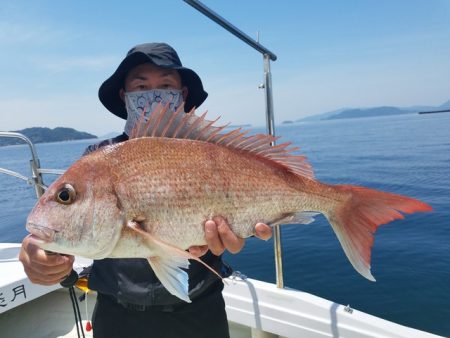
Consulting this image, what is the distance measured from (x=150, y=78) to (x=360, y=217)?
1877 mm

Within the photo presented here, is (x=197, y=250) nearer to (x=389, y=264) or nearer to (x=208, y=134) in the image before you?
(x=208, y=134)

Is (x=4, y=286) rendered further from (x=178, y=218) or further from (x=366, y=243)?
(x=366, y=243)

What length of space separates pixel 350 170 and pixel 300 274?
42.9 ft

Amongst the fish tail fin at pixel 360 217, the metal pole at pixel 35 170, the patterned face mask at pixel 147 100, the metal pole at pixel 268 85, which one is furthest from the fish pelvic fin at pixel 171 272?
the metal pole at pixel 35 170

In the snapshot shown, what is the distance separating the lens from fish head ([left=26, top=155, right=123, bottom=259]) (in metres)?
1.66

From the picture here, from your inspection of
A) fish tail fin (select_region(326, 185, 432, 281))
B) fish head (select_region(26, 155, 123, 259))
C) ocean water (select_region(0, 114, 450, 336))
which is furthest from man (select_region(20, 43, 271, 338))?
ocean water (select_region(0, 114, 450, 336))

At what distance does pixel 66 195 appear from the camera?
1.72 m

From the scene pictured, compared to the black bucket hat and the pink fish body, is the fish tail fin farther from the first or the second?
the black bucket hat

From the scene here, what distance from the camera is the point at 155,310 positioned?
7.76ft

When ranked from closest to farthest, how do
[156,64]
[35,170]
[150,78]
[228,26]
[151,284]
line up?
[151,284] < [156,64] < [150,78] < [228,26] < [35,170]

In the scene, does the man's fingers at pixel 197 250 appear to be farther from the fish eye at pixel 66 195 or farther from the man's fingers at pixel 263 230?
the fish eye at pixel 66 195

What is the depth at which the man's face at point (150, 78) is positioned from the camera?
266cm

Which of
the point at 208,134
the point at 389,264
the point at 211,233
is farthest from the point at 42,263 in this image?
the point at 389,264

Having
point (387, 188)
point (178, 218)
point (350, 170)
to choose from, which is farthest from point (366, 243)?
point (350, 170)
